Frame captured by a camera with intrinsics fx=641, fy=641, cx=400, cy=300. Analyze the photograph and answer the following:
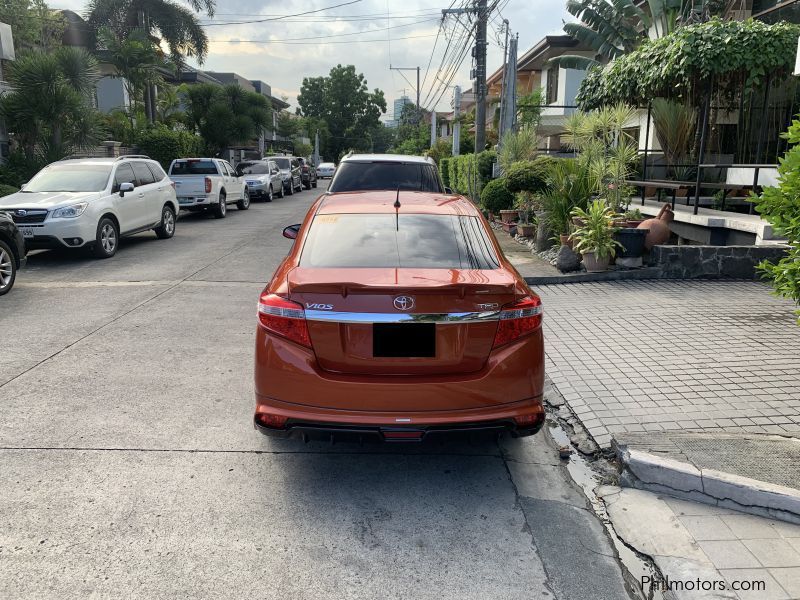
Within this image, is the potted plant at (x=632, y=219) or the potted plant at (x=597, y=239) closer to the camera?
the potted plant at (x=597, y=239)

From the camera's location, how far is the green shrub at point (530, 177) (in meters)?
13.0

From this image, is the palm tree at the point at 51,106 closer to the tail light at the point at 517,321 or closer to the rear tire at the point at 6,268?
the rear tire at the point at 6,268

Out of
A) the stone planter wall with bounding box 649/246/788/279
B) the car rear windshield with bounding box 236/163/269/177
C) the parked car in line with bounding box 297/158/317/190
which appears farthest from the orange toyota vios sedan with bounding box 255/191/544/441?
the parked car in line with bounding box 297/158/317/190

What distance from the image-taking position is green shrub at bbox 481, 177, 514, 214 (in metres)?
15.4

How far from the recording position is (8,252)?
8859 mm

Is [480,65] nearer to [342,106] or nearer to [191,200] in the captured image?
[191,200]

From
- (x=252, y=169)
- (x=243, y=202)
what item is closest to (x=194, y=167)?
(x=243, y=202)

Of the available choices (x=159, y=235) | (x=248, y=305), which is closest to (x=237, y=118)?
(x=159, y=235)

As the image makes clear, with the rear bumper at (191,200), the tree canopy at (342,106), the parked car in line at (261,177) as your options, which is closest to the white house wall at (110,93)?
the parked car in line at (261,177)

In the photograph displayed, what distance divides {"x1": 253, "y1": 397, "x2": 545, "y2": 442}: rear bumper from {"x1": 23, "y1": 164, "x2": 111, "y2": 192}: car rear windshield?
32.9 ft

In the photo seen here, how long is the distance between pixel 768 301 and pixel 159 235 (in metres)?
12.3

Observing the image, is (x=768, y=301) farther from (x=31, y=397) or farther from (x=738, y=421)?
(x=31, y=397)

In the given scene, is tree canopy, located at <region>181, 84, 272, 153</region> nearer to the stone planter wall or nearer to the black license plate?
the stone planter wall

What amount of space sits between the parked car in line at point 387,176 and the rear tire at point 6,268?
4662 millimetres
